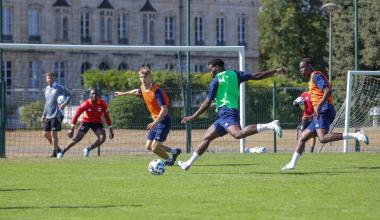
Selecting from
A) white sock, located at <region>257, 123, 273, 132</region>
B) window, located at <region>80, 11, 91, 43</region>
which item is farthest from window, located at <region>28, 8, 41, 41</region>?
white sock, located at <region>257, 123, 273, 132</region>

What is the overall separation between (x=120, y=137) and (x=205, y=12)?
4621 centimetres

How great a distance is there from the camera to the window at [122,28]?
78.4m

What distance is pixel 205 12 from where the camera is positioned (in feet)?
256

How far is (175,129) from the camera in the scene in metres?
32.3

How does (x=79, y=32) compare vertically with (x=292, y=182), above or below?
above

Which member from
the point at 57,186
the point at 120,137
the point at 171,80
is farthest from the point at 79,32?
the point at 57,186

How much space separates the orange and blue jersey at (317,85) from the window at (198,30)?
193ft

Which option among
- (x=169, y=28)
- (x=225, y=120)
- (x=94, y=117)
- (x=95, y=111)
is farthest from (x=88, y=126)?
(x=169, y=28)

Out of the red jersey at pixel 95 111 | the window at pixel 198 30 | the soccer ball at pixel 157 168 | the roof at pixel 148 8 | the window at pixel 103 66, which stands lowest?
the soccer ball at pixel 157 168

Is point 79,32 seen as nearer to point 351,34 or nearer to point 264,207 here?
point 351,34

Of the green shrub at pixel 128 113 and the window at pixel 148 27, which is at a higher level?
the window at pixel 148 27

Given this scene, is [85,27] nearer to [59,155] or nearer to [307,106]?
[59,155]

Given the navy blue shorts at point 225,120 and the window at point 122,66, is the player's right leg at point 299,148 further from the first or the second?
the window at point 122,66

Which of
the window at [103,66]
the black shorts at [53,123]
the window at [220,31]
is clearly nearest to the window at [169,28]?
the window at [220,31]
